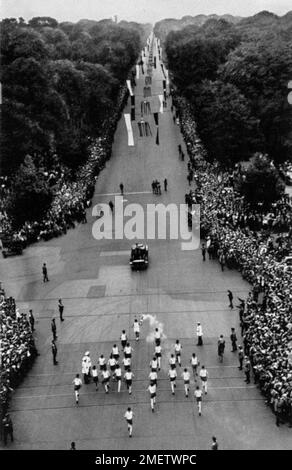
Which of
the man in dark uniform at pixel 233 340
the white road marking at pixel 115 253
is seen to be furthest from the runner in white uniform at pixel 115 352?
the white road marking at pixel 115 253

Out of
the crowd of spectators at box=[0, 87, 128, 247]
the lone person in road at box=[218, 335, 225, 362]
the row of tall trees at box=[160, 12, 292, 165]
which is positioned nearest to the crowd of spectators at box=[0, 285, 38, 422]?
the lone person in road at box=[218, 335, 225, 362]

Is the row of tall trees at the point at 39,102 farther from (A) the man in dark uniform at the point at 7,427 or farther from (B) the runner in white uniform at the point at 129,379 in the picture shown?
(A) the man in dark uniform at the point at 7,427

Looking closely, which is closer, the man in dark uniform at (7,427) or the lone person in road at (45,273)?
the man in dark uniform at (7,427)

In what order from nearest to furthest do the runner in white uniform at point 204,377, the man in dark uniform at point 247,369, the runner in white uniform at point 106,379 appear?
1. the runner in white uniform at point 204,377
2. the runner in white uniform at point 106,379
3. the man in dark uniform at point 247,369

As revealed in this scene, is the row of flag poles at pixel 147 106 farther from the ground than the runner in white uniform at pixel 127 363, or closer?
farther from the ground

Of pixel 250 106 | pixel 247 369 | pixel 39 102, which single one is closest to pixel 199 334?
pixel 247 369

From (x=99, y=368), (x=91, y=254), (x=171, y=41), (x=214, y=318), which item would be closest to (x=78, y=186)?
(x=91, y=254)

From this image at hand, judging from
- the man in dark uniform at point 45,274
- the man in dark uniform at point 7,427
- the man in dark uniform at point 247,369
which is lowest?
the man in dark uniform at point 7,427
